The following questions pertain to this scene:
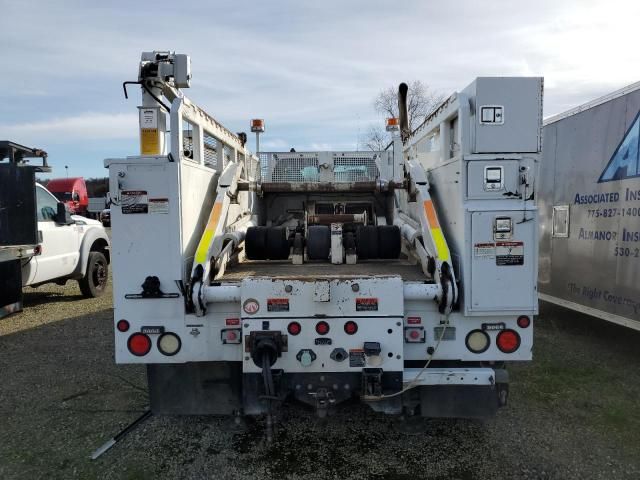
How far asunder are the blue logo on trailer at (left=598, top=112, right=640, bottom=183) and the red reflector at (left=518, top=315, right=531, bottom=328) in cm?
300

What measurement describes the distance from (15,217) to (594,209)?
7440 millimetres

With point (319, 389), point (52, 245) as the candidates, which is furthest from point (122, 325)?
point (52, 245)

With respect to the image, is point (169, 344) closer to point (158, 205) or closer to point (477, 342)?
point (158, 205)

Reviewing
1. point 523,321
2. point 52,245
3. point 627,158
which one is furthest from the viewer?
point 52,245

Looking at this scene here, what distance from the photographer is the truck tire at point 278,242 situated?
13.7 ft

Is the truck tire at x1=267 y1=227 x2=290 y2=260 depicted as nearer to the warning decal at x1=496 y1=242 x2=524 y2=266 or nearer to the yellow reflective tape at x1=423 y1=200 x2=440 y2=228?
the yellow reflective tape at x1=423 y1=200 x2=440 y2=228

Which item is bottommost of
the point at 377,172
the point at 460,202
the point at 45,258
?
the point at 45,258

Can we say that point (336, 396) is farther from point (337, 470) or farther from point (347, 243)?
point (347, 243)

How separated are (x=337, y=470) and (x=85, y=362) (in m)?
3.48

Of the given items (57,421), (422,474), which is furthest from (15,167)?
(422,474)

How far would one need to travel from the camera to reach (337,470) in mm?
3113

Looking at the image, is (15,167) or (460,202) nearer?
(460,202)

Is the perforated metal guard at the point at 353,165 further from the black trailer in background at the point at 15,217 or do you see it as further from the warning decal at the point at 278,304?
the black trailer in background at the point at 15,217

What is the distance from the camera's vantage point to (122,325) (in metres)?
3.01
